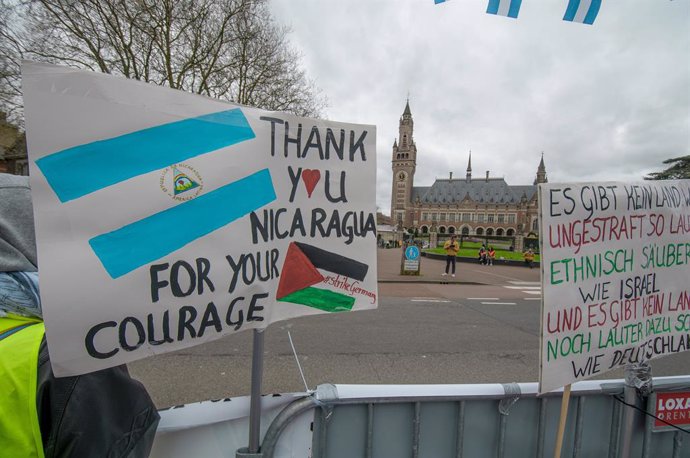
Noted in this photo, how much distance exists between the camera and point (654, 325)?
1.75 metres

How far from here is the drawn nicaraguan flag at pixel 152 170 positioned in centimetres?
97

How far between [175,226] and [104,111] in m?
0.42

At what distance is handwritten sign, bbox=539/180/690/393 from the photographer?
60.2 inches

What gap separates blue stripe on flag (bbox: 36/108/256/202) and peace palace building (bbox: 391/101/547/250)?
86.8 m

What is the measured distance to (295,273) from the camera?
4.45ft


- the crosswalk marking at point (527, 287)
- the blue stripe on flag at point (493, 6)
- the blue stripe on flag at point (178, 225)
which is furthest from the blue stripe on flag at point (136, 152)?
the crosswalk marking at point (527, 287)

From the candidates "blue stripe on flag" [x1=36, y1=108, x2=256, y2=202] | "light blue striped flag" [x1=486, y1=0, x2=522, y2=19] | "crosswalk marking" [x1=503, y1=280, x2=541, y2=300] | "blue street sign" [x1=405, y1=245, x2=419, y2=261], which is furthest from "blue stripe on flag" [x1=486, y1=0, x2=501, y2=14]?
"blue street sign" [x1=405, y1=245, x2=419, y2=261]

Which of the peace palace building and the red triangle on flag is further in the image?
the peace palace building

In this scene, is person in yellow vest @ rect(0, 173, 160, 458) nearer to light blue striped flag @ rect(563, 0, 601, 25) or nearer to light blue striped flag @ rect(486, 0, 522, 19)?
light blue striped flag @ rect(486, 0, 522, 19)

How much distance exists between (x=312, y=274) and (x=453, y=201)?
94.8 m

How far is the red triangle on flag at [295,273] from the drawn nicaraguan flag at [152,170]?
252 mm

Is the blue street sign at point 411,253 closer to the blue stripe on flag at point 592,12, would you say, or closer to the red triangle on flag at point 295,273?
the blue stripe on flag at point 592,12

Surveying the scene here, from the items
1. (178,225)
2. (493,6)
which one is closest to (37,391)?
(178,225)

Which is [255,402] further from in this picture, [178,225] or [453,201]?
[453,201]
